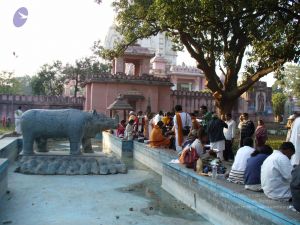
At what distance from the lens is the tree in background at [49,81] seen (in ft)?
142

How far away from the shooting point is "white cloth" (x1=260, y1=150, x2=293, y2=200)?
5.87 metres

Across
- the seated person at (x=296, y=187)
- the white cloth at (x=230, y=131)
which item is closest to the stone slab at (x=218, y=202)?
the seated person at (x=296, y=187)

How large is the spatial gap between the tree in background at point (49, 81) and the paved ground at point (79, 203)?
1299 inches

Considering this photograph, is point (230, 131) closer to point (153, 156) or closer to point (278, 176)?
point (153, 156)

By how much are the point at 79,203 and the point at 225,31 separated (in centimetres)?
1054

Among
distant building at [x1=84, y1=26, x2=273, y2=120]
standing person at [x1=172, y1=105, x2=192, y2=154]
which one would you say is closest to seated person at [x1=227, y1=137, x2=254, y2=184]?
standing person at [x1=172, y1=105, x2=192, y2=154]

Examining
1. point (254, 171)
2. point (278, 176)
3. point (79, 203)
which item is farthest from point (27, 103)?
point (278, 176)

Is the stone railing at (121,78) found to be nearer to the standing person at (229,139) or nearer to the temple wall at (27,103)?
the temple wall at (27,103)

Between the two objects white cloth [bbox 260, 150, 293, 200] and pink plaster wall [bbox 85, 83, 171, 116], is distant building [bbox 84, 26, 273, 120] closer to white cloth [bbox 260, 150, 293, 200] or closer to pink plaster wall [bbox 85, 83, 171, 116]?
pink plaster wall [bbox 85, 83, 171, 116]

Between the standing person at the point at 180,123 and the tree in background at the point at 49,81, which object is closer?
the standing person at the point at 180,123

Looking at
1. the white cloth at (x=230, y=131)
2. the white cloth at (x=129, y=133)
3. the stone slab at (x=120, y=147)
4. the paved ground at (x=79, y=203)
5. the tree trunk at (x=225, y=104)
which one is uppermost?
the tree trunk at (x=225, y=104)

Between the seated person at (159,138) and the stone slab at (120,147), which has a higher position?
the seated person at (159,138)

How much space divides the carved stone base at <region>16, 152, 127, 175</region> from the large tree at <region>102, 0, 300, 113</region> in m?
5.00

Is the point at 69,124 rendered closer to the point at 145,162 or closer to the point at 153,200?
the point at 145,162
